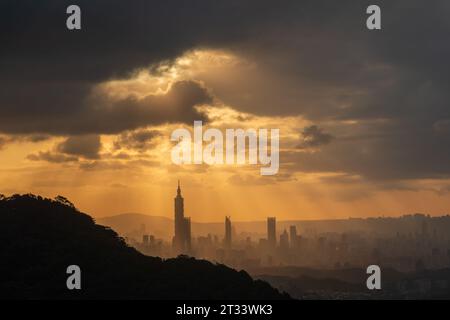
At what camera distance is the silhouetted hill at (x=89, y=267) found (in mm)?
86750

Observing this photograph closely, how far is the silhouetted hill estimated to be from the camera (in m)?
86.8

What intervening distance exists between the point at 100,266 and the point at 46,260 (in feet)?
21.9

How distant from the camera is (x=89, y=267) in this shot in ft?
304

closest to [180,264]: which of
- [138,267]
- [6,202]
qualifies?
[138,267]

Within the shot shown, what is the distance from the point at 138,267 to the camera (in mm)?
94125

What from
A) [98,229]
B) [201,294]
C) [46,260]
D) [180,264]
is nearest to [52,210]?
[98,229]
